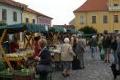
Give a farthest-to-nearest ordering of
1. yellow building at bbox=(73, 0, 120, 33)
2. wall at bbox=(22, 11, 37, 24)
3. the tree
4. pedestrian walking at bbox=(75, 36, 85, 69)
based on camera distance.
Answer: yellow building at bbox=(73, 0, 120, 33), the tree, wall at bbox=(22, 11, 37, 24), pedestrian walking at bbox=(75, 36, 85, 69)

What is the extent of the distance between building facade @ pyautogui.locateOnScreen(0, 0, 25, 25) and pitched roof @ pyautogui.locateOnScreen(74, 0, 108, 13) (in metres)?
40.2

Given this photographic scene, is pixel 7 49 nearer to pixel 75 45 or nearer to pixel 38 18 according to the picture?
pixel 75 45

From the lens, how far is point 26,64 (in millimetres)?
18125

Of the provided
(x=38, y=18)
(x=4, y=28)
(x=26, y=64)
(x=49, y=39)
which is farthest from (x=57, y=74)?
(x=38, y=18)

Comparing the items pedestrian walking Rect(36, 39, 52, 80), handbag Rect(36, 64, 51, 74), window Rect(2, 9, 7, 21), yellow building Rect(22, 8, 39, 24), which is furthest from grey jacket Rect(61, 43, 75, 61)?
yellow building Rect(22, 8, 39, 24)

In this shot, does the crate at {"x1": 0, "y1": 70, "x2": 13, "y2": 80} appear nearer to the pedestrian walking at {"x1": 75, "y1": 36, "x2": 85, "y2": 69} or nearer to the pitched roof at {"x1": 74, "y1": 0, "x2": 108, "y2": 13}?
the pedestrian walking at {"x1": 75, "y1": 36, "x2": 85, "y2": 69}

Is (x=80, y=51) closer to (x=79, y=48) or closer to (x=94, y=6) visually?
(x=79, y=48)

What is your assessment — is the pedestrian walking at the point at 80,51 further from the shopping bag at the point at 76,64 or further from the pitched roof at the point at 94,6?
the pitched roof at the point at 94,6

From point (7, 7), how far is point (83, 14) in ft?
152

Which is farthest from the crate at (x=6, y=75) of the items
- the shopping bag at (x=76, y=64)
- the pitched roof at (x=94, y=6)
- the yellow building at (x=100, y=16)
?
the pitched roof at (x=94, y=6)

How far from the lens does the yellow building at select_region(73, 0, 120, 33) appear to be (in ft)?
318

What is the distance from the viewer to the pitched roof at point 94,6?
97.5 m

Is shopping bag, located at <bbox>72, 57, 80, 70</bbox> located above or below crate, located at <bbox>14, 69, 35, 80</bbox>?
below

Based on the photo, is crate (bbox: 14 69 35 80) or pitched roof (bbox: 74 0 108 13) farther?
pitched roof (bbox: 74 0 108 13)
